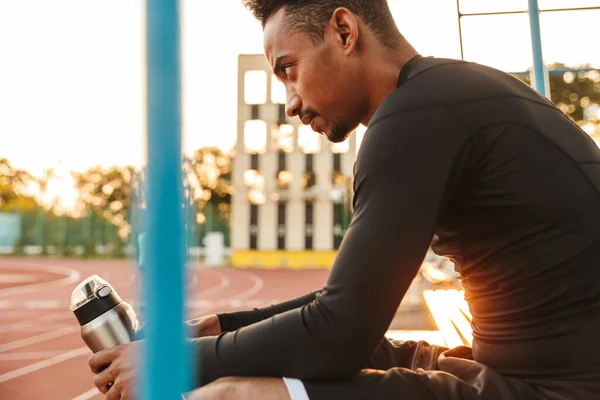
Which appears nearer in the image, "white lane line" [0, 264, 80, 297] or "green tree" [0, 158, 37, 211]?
"white lane line" [0, 264, 80, 297]

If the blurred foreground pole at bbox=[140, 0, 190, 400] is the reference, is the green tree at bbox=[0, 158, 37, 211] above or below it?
above

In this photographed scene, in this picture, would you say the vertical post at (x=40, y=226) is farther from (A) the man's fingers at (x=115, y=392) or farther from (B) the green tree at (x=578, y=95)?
(A) the man's fingers at (x=115, y=392)

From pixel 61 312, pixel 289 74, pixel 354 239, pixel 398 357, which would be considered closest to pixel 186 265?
pixel 354 239

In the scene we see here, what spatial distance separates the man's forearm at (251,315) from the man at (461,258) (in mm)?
369

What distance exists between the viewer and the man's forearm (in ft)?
4.38

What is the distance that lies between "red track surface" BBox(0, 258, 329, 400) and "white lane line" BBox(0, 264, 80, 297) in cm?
2

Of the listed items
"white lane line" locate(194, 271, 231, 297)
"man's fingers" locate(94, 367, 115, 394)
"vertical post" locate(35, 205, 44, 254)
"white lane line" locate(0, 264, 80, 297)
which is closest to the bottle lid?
"man's fingers" locate(94, 367, 115, 394)

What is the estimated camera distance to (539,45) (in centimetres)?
284

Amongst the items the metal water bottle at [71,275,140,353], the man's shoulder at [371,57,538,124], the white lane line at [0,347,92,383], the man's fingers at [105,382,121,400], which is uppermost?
the man's shoulder at [371,57,538,124]

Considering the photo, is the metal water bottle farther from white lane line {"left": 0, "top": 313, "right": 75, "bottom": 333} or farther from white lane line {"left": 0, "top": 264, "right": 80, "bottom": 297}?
white lane line {"left": 0, "top": 264, "right": 80, "bottom": 297}

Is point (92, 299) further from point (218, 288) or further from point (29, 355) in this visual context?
point (218, 288)

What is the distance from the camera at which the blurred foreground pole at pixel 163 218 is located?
568 millimetres

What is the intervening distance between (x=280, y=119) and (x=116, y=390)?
22.1m

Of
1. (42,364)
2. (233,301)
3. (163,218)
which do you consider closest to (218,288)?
(233,301)
